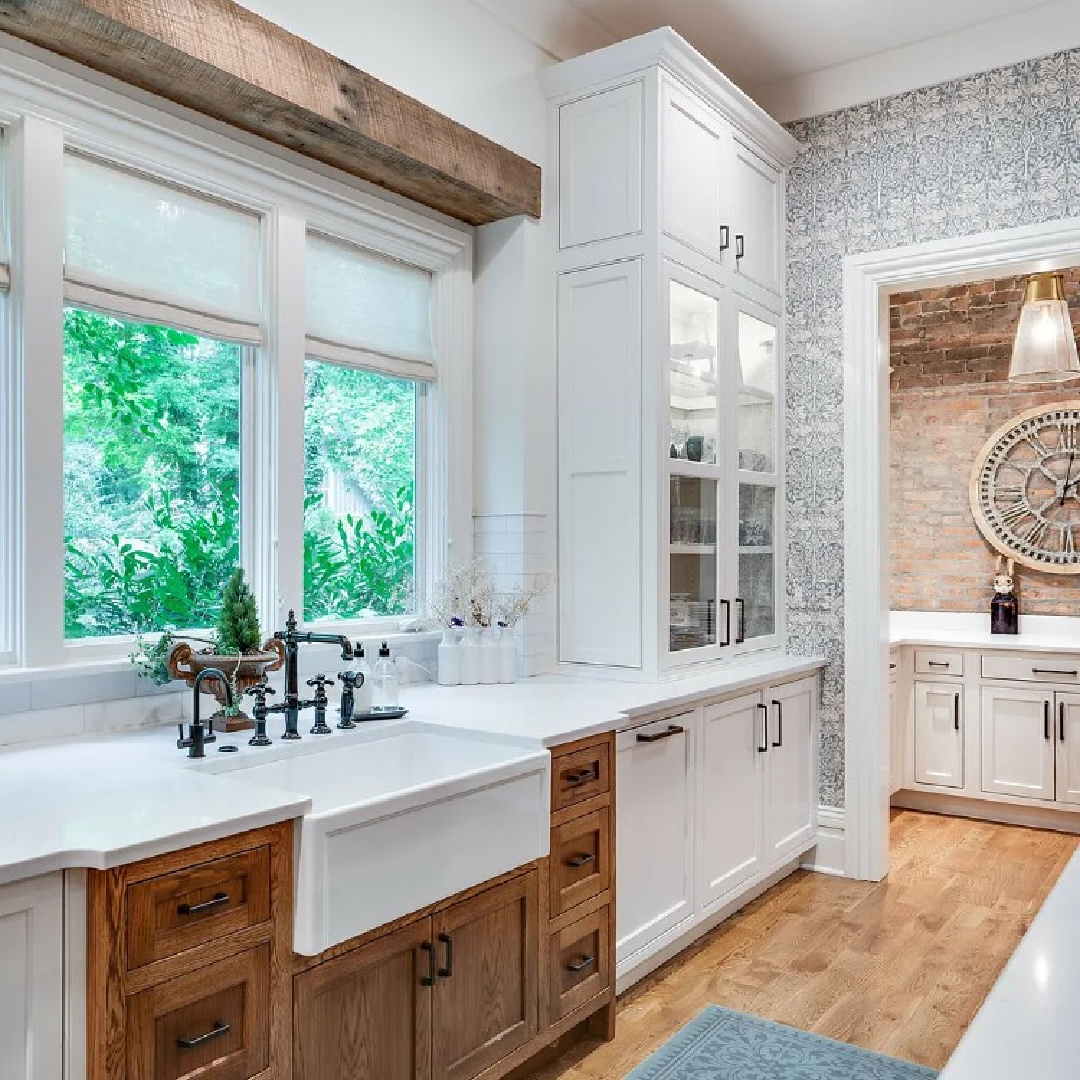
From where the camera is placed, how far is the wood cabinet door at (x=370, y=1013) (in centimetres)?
188

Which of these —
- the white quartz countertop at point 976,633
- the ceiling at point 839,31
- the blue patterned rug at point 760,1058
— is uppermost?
the ceiling at point 839,31

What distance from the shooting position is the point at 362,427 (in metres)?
3.26

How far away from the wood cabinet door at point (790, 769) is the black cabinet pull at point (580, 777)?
4.06ft

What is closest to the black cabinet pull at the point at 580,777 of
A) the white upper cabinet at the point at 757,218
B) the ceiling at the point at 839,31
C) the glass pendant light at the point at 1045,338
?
the white upper cabinet at the point at 757,218

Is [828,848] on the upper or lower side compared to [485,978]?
lower

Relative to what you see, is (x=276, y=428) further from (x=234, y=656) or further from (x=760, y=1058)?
(x=760, y=1058)

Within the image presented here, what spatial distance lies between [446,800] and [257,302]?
155cm

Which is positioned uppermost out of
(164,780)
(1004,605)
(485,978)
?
(1004,605)

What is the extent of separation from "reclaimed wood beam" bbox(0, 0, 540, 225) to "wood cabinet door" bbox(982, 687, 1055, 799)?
331 cm

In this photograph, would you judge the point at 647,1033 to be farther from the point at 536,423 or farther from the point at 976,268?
the point at 976,268

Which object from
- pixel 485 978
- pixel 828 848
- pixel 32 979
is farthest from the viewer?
pixel 828 848

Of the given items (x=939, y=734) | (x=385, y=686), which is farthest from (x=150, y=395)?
(x=939, y=734)

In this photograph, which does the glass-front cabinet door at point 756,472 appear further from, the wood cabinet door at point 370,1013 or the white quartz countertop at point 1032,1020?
the white quartz countertop at point 1032,1020

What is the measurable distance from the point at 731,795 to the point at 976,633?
103 inches
